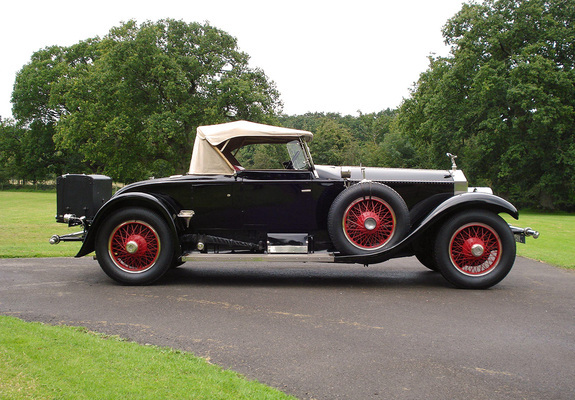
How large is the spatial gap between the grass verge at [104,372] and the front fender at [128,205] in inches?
98.6

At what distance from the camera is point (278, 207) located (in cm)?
635

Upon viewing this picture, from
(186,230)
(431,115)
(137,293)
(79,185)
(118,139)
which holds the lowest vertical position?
(137,293)

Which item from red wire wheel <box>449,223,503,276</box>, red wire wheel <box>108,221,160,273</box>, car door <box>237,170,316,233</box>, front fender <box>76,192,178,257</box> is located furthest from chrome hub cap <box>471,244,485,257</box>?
A: red wire wheel <box>108,221,160,273</box>

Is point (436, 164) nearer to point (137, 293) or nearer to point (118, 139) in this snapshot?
point (118, 139)

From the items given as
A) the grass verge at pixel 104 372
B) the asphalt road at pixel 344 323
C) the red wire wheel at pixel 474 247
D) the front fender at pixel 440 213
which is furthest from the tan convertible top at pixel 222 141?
the grass verge at pixel 104 372

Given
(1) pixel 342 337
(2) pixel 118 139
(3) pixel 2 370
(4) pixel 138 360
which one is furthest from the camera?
(2) pixel 118 139

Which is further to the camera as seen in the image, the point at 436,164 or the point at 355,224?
the point at 436,164

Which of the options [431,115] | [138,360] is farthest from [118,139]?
[138,360]

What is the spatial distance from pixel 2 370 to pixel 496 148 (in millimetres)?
34593

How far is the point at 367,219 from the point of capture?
611 centimetres

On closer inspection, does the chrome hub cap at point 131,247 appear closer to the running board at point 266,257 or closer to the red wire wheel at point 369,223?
the running board at point 266,257

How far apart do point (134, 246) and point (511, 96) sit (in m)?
28.1

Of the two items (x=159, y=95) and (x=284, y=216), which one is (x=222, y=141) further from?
(x=159, y=95)

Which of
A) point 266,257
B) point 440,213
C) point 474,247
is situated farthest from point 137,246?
point 474,247
